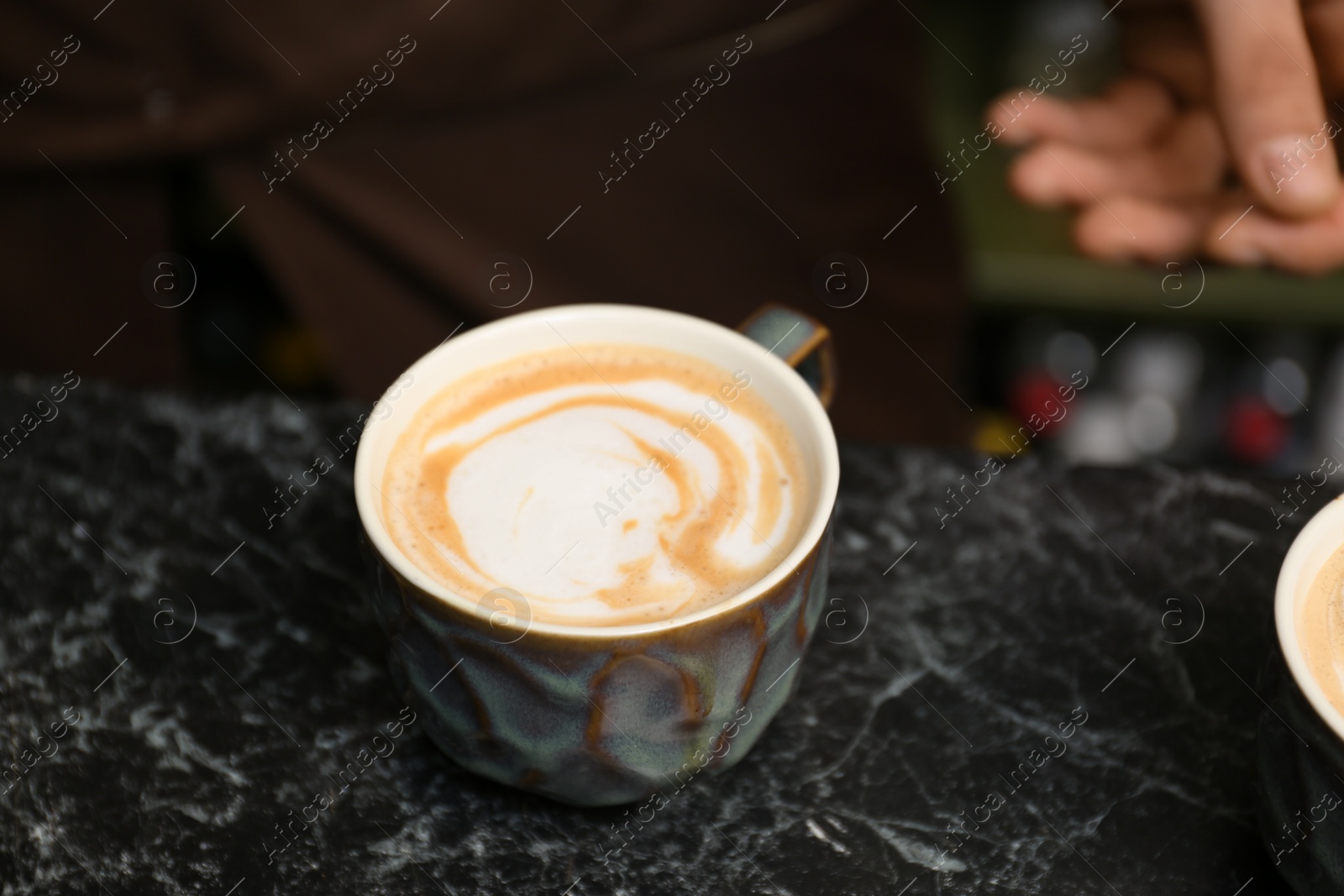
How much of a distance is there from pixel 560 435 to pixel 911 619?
314 millimetres

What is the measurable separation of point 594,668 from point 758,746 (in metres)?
0.23

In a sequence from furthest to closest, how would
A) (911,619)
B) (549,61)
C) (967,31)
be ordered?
(967,31)
(549,61)
(911,619)

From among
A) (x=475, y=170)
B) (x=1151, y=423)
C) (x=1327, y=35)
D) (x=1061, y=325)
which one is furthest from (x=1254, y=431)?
(x=475, y=170)

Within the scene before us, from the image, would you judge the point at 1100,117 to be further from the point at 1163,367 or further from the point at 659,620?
the point at 1163,367

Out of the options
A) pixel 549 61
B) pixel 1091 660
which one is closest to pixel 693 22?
pixel 549 61

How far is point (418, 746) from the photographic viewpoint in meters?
0.88

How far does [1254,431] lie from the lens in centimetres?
214

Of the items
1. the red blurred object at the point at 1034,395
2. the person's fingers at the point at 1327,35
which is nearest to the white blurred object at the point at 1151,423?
the red blurred object at the point at 1034,395

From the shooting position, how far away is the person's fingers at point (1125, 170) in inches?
47.3

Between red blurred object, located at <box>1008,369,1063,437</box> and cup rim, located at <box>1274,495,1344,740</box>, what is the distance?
1.27 meters

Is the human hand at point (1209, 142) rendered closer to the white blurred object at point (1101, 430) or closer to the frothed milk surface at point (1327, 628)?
the frothed milk surface at point (1327, 628)

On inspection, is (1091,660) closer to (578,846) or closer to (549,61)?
(578,846)

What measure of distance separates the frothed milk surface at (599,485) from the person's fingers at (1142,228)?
0.49 meters

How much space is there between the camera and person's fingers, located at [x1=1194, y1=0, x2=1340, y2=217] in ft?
3.44
